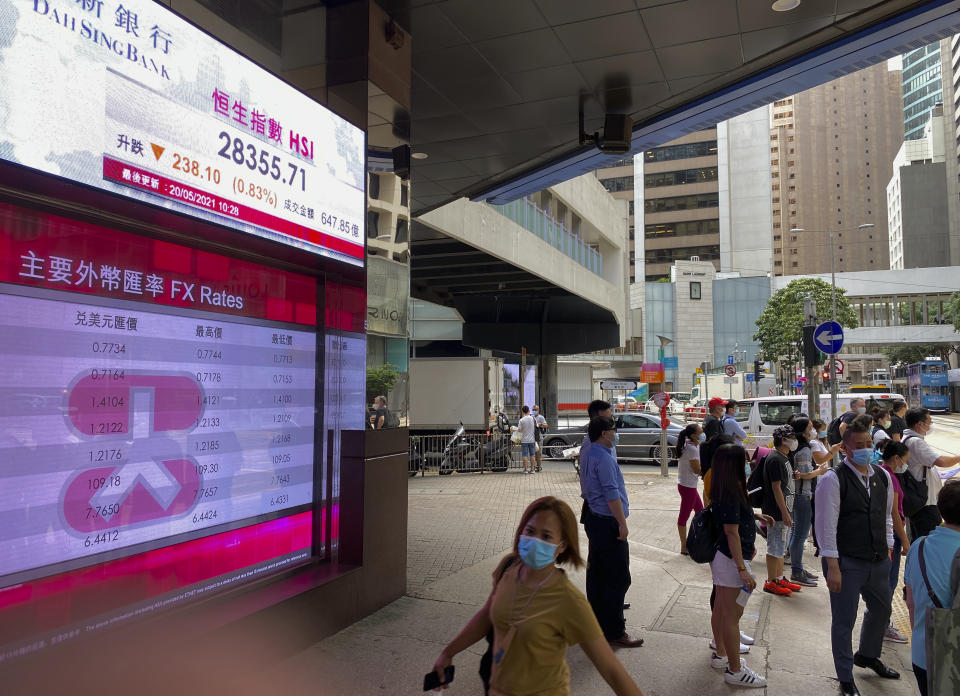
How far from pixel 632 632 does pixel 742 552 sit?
1496 millimetres

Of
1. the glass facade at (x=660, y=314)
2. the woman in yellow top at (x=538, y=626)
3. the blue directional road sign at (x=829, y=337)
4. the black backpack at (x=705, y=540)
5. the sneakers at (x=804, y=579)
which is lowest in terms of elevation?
the sneakers at (x=804, y=579)

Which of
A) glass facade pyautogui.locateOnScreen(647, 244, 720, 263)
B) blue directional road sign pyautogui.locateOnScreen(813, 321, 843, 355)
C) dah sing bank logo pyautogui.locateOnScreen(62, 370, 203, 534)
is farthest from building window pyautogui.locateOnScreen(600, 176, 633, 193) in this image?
dah sing bank logo pyautogui.locateOnScreen(62, 370, 203, 534)

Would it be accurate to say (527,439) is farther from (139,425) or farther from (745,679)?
(139,425)

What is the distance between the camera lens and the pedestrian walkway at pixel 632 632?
479 cm

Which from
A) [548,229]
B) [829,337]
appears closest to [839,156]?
[548,229]

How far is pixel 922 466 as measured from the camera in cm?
687

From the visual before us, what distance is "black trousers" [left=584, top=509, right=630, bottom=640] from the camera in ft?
18.4

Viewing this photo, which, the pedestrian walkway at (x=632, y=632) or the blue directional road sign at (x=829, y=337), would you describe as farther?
the blue directional road sign at (x=829, y=337)

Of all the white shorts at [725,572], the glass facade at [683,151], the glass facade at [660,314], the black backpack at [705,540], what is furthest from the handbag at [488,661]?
the glass facade at [683,151]

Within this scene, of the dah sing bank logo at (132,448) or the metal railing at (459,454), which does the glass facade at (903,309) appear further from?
the dah sing bank logo at (132,448)

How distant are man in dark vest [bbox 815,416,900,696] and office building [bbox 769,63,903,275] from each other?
165 metres

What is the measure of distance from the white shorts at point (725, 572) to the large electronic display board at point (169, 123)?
3850mm

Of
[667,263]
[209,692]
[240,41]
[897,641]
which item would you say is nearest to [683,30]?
[240,41]

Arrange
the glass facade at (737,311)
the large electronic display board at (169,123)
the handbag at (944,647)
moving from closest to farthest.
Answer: the handbag at (944,647)
the large electronic display board at (169,123)
the glass facade at (737,311)
